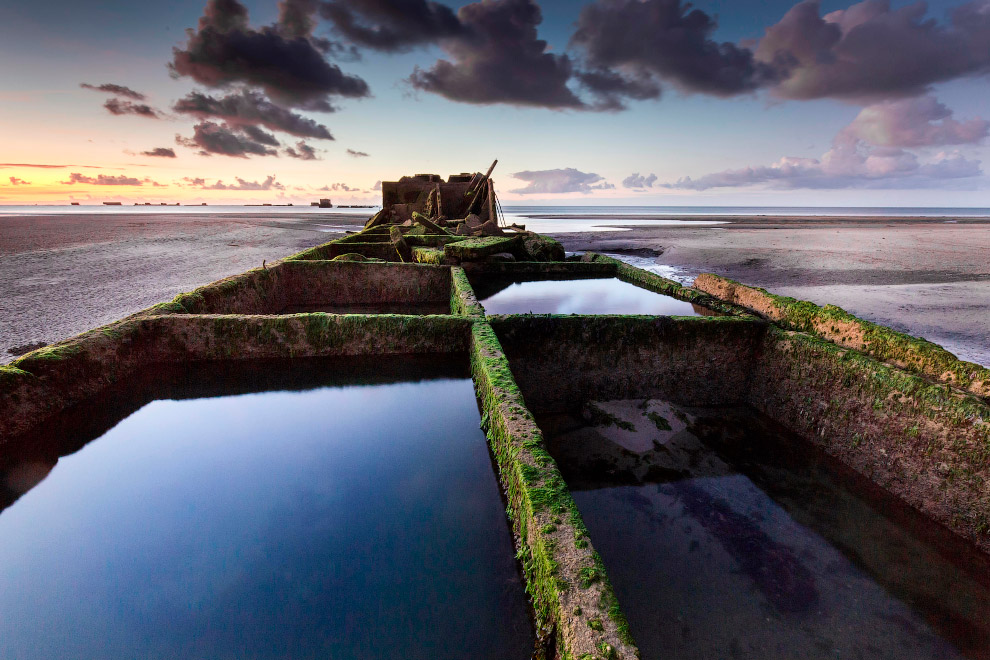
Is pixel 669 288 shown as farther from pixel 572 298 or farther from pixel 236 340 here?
pixel 236 340

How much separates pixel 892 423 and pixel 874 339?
3.75 feet

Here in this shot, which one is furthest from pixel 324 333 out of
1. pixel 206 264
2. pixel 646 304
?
pixel 206 264

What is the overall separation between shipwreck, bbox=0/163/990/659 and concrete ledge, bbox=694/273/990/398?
0.08 ft

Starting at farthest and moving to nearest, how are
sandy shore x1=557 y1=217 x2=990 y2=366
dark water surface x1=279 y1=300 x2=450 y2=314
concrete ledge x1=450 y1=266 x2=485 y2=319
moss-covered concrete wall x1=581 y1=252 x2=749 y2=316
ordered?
sandy shore x1=557 y1=217 x2=990 y2=366 < dark water surface x1=279 y1=300 x2=450 y2=314 < moss-covered concrete wall x1=581 y1=252 x2=749 y2=316 < concrete ledge x1=450 y1=266 x2=485 y2=319

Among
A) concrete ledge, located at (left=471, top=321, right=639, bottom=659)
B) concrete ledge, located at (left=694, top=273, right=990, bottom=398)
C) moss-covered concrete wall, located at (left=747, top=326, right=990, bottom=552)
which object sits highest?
concrete ledge, located at (left=694, top=273, right=990, bottom=398)

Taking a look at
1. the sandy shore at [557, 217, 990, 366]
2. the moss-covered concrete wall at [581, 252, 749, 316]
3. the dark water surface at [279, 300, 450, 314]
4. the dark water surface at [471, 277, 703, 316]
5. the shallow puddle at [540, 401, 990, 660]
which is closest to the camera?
the shallow puddle at [540, 401, 990, 660]

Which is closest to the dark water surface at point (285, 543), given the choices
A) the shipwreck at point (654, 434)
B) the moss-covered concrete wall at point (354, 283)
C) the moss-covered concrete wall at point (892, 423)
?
the shipwreck at point (654, 434)

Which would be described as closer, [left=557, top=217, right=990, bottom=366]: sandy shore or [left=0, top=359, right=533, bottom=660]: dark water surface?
[left=0, top=359, right=533, bottom=660]: dark water surface

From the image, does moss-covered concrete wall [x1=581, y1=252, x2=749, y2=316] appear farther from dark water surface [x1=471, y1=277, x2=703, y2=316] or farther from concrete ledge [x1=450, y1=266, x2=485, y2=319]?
concrete ledge [x1=450, y1=266, x2=485, y2=319]

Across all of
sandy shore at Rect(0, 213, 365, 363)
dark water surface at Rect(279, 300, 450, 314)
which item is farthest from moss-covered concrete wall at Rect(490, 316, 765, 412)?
sandy shore at Rect(0, 213, 365, 363)

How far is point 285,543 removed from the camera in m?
2.43

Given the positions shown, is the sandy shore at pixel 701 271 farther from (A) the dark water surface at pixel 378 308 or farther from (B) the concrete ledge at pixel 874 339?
(B) the concrete ledge at pixel 874 339

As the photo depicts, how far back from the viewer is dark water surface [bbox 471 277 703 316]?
8.42 meters

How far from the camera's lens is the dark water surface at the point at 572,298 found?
8.42m
